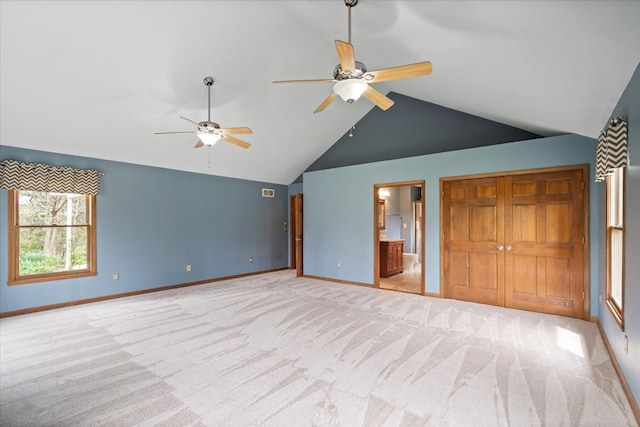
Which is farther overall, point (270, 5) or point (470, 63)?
point (270, 5)

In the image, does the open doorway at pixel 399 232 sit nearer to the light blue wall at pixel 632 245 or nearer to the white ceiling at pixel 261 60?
the white ceiling at pixel 261 60

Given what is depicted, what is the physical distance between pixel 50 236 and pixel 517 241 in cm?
731

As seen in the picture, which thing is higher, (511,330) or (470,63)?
(470,63)

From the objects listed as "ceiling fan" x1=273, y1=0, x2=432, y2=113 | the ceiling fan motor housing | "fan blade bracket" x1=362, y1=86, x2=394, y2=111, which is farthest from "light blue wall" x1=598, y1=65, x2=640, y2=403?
the ceiling fan motor housing

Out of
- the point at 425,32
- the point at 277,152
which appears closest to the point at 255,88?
the point at 277,152

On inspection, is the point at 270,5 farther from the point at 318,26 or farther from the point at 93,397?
the point at 93,397

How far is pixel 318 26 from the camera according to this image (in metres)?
3.56

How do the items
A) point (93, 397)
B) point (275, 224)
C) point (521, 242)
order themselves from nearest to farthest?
point (93, 397)
point (521, 242)
point (275, 224)

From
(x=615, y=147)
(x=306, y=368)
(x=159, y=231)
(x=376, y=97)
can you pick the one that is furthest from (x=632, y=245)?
(x=159, y=231)

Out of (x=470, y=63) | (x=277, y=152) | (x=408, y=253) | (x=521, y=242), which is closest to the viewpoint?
(x=470, y=63)

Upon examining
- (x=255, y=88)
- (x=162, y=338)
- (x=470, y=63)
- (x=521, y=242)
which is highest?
(x=255, y=88)

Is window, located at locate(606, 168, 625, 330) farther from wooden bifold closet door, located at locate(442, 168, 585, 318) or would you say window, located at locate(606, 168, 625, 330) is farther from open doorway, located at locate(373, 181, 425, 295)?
open doorway, located at locate(373, 181, 425, 295)

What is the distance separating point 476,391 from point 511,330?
5.47 ft

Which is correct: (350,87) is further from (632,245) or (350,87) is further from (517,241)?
(517,241)
